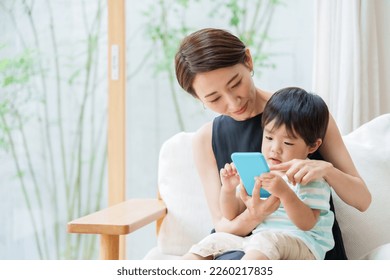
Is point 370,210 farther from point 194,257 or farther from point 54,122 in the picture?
point 54,122

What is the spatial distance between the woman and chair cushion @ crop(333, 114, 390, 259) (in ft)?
0.49

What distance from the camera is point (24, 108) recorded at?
3104mm

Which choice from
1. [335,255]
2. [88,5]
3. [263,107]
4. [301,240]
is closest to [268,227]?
[301,240]

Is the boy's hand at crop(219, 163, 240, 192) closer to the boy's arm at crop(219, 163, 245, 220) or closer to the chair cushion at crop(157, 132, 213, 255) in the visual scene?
the boy's arm at crop(219, 163, 245, 220)

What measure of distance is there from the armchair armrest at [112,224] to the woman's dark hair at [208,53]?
0.43 meters

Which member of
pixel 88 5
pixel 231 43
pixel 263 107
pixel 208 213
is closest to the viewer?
pixel 231 43

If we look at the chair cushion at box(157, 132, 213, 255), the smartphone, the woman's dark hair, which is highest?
the woman's dark hair

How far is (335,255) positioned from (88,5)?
206 centimetres

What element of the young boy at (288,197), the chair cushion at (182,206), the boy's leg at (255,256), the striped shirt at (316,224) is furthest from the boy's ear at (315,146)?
the chair cushion at (182,206)

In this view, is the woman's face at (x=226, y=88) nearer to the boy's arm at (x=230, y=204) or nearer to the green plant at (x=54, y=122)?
the boy's arm at (x=230, y=204)

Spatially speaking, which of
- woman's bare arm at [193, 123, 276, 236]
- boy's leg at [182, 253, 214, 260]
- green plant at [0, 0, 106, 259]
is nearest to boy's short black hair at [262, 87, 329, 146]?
woman's bare arm at [193, 123, 276, 236]

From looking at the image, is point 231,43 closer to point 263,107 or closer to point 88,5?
point 263,107

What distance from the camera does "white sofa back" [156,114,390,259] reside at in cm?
174

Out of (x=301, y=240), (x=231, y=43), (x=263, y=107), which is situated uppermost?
(x=231, y=43)
